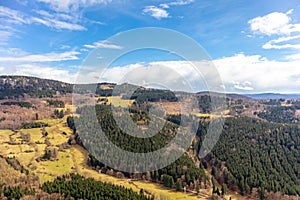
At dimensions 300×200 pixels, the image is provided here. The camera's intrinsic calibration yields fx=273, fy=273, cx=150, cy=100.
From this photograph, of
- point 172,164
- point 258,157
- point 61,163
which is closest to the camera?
point 172,164

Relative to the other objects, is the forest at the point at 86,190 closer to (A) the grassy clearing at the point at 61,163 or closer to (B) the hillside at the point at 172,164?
(B) the hillside at the point at 172,164

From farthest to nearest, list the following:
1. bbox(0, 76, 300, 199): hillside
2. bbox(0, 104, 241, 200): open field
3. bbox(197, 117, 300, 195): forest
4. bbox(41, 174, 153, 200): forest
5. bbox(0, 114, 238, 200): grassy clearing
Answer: bbox(197, 117, 300, 195): forest < bbox(0, 76, 300, 199): hillside < bbox(0, 104, 241, 200): open field < bbox(0, 114, 238, 200): grassy clearing < bbox(41, 174, 153, 200): forest

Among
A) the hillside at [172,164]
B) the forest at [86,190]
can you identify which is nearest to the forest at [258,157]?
the hillside at [172,164]

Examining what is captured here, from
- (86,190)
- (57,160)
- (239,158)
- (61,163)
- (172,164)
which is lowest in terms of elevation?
(61,163)

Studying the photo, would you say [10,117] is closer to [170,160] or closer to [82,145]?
[82,145]

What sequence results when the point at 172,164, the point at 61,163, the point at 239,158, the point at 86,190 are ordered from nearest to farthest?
the point at 86,190 < the point at 172,164 < the point at 61,163 < the point at 239,158

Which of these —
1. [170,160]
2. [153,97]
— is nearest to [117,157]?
[170,160]

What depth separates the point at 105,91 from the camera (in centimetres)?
19975

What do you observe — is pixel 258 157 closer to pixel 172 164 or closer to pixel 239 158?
pixel 239 158

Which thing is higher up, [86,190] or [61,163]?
[86,190]

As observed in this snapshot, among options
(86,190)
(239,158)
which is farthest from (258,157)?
(86,190)

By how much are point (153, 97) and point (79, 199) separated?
139664 mm

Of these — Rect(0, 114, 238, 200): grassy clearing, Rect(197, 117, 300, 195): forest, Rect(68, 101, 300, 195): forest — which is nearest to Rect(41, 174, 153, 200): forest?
Rect(0, 114, 238, 200): grassy clearing

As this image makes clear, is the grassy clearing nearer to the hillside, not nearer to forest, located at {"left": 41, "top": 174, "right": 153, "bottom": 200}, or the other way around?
the hillside
